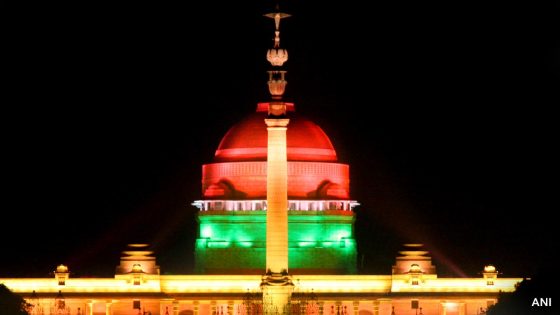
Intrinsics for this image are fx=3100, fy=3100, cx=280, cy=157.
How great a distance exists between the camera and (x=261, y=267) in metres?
182

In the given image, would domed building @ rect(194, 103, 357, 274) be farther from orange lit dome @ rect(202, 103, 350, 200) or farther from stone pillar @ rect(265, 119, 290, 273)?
stone pillar @ rect(265, 119, 290, 273)

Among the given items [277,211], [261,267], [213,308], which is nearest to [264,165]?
[261,267]

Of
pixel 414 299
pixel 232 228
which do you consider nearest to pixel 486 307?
pixel 414 299

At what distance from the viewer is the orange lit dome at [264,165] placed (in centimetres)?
18500

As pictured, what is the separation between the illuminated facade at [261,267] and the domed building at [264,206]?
0.19 ft

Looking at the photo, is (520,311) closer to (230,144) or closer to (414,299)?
(414,299)

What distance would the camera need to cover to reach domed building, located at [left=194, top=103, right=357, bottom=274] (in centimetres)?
18312

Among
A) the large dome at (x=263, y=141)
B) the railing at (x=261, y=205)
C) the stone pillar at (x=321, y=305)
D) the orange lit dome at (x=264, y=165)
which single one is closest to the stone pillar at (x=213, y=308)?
the stone pillar at (x=321, y=305)

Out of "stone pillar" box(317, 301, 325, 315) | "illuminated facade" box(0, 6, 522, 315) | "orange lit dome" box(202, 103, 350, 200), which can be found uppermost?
"orange lit dome" box(202, 103, 350, 200)

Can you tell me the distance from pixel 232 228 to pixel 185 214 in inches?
270

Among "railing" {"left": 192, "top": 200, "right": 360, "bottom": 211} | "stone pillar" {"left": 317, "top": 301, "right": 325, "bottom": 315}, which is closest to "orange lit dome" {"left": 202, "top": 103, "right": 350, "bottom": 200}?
"railing" {"left": 192, "top": 200, "right": 360, "bottom": 211}

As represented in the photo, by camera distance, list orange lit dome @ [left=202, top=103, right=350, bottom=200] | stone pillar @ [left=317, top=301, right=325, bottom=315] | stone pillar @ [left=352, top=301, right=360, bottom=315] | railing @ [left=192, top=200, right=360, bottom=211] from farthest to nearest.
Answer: orange lit dome @ [left=202, top=103, right=350, bottom=200], railing @ [left=192, top=200, right=360, bottom=211], stone pillar @ [left=352, top=301, right=360, bottom=315], stone pillar @ [left=317, top=301, right=325, bottom=315]

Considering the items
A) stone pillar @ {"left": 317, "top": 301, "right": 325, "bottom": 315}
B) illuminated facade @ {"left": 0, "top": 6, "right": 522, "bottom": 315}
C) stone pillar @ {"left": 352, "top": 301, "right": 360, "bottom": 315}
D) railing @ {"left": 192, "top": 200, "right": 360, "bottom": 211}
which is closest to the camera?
stone pillar @ {"left": 317, "top": 301, "right": 325, "bottom": 315}

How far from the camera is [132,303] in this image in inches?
7042
